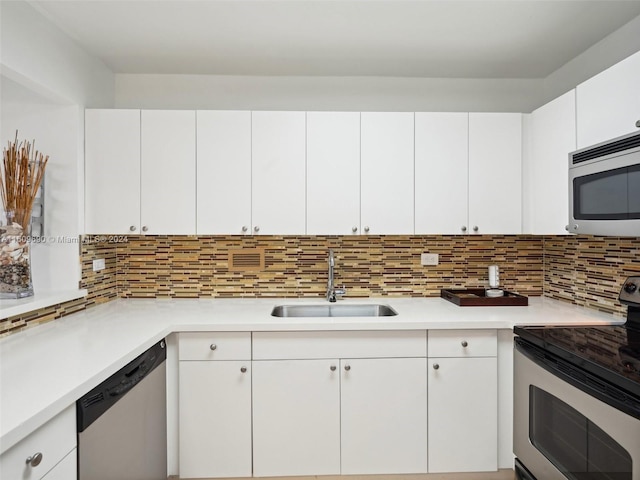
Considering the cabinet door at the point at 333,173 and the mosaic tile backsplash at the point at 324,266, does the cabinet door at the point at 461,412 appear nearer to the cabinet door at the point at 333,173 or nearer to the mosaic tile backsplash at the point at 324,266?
the mosaic tile backsplash at the point at 324,266

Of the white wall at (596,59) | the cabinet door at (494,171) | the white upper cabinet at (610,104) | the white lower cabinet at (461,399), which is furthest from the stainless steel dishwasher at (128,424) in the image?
the white wall at (596,59)

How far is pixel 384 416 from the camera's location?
77.0 inches

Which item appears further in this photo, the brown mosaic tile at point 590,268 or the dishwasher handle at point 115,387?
the brown mosaic tile at point 590,268

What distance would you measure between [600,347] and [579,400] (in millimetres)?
253

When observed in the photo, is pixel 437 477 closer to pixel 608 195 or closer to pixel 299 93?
pixel 608 195

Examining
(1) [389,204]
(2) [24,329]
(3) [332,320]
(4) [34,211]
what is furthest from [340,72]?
(2) [24,329]

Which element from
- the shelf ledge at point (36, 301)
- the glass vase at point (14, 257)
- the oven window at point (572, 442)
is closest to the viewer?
the oven window at point (572, 442)

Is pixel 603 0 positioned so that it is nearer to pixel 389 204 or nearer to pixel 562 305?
pixel 389 204

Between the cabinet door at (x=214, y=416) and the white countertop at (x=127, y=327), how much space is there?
23cm

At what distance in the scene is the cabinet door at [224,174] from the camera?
224cm

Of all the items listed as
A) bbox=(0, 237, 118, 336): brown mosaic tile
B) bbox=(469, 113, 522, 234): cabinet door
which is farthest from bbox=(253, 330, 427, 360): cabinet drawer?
bbox=(0, 237, 118, 336): brown mosaic tile

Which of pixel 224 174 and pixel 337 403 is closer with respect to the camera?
pixel 337 403

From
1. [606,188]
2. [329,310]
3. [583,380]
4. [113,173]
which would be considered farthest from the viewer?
[329,310]

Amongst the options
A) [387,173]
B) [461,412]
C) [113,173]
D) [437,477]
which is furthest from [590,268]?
[113,173]
